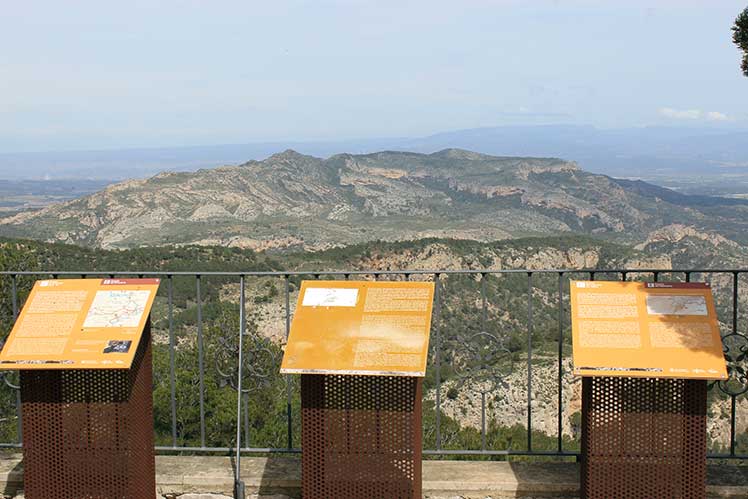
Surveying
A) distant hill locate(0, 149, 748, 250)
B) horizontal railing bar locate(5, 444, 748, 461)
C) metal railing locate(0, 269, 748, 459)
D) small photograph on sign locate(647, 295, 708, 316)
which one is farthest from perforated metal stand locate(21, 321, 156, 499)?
distant hill locate(0, 149, 748, 250)

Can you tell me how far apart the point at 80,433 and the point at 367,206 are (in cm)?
8453

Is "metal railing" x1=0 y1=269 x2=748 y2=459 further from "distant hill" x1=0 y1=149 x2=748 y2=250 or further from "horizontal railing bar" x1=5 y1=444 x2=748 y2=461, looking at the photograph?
"distant hill" x1=0 y1=149 x2=748 y2=250

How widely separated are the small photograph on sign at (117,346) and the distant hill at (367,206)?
4744cm

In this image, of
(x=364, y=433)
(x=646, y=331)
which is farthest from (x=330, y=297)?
(x=646, y=331)

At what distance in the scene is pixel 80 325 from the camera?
4539 mm

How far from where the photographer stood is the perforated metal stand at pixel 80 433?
4.41 meters

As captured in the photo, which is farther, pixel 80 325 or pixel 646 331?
pixel 80 325

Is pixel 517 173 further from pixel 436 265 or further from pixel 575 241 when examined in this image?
pixel 436 265

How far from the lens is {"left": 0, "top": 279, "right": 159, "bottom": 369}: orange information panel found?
Answer: 434 cm

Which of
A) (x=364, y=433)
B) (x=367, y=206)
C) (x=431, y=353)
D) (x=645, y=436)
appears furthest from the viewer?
(x=367, y=206)

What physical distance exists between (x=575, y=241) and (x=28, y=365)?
4365 cm

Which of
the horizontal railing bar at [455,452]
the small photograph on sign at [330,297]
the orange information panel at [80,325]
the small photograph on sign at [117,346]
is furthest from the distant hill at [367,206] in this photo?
the small photograph on sign at [117,346]

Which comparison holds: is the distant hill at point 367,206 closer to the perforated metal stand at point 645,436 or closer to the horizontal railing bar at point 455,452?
the horizontal railing bar at point 455,452

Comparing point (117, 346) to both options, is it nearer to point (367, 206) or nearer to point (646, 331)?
point (646, 331)
